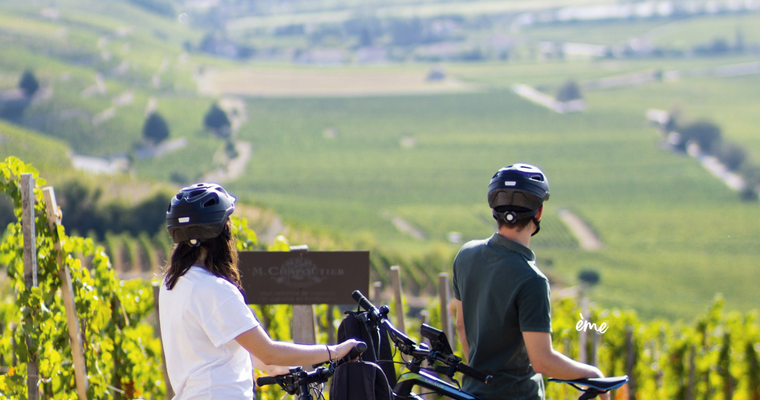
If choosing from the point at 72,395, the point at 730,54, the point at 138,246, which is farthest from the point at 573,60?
the point at 72,395

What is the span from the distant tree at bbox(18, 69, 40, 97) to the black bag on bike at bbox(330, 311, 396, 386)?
9783 centimetres

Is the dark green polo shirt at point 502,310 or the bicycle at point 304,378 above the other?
the dark green polo shirt at point 502,310

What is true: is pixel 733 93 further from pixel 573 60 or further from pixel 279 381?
pixel 279 381

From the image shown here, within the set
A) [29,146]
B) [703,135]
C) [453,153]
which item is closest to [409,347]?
[29,146]

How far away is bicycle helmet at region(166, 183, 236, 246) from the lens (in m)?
2.18

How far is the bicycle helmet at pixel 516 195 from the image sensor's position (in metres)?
2.36

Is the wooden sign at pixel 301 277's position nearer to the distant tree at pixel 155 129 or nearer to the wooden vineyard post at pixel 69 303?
the wooden vineyard post at pixel 69 303

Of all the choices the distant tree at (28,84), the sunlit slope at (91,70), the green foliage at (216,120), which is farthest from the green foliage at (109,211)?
the green foliage at (216,120)

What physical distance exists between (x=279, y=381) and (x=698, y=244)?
74873 millimetres

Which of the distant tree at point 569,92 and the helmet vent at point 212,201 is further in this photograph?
the distant tree at point 569,92

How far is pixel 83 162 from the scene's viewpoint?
269ft

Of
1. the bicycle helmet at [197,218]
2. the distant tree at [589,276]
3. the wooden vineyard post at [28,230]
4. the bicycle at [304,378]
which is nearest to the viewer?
the bicycle helmet at [197,218]

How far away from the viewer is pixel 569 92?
11738 centimetres

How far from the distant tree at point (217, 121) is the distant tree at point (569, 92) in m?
54.4
